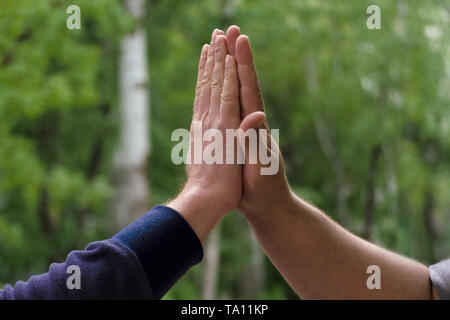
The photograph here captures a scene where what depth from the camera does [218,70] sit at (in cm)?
139

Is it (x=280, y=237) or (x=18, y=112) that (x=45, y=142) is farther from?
(x=280, y=237)

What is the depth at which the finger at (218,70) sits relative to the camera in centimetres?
139

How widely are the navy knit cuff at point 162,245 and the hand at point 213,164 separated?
0.03m

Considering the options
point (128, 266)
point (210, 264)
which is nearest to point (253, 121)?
point (128, 266)

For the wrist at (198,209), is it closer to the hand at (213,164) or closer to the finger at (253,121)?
the hand at (213,164)

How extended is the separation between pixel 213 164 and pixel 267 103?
9426 millimetres

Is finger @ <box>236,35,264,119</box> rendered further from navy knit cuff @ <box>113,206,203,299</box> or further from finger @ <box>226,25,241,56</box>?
navy knit cuff @ <box>113,206,203,299</box>

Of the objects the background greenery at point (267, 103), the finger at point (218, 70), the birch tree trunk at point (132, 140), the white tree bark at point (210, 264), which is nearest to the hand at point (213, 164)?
the finger at point (218, 70)

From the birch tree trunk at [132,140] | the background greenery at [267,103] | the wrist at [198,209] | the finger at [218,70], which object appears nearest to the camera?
the wrist at [198,209]

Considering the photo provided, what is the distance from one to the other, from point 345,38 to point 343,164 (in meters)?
2.07

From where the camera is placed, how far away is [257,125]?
4.25ft

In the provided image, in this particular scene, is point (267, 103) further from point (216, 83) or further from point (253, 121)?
point (253, 121)

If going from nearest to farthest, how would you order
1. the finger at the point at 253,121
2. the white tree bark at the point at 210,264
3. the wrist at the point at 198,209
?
the wrist at the point at 198,209
the finger at the point at 253,121
the white tree bark at the point at 210,264

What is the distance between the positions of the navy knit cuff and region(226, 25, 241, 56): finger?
0.45m
